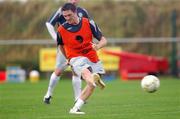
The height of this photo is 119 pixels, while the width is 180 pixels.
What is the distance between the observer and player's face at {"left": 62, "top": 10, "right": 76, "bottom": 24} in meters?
11.7

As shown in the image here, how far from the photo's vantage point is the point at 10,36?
3803 cm

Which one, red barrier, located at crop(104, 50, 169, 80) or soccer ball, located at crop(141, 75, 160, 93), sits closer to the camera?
soccer ball, located at crop(141, 75, 160, 93)

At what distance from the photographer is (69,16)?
11.8 m

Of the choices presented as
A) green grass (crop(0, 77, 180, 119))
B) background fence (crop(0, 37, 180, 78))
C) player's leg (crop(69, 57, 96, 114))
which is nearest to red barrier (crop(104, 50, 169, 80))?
background fence (crop(0, 37, 180, 78))

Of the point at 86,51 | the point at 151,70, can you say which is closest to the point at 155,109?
the point at 86,51

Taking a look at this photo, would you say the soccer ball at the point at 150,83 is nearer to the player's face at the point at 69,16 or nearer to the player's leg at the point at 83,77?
the player's leg at the point at 83,77

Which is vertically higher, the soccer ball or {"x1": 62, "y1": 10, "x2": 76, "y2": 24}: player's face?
{"x1": 62, "y1": 10, "x2": 76, "y2": 24}: player's face

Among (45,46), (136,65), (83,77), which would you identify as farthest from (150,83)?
(45,46)

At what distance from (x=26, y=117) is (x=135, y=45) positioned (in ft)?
75.7

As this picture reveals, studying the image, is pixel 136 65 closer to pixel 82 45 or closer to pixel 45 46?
pixel 45 46

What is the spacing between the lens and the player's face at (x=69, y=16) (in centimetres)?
1168

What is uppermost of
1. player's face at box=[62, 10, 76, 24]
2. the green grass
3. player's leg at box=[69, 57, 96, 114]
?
player's face at box=[62, 10, 76, 24]

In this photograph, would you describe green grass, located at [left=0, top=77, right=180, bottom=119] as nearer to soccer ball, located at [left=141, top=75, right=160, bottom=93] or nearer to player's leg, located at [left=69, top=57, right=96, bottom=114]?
player's leg, located at [left=69, top=57, right=96, bottom=114]

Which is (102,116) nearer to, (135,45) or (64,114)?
(64,114)
